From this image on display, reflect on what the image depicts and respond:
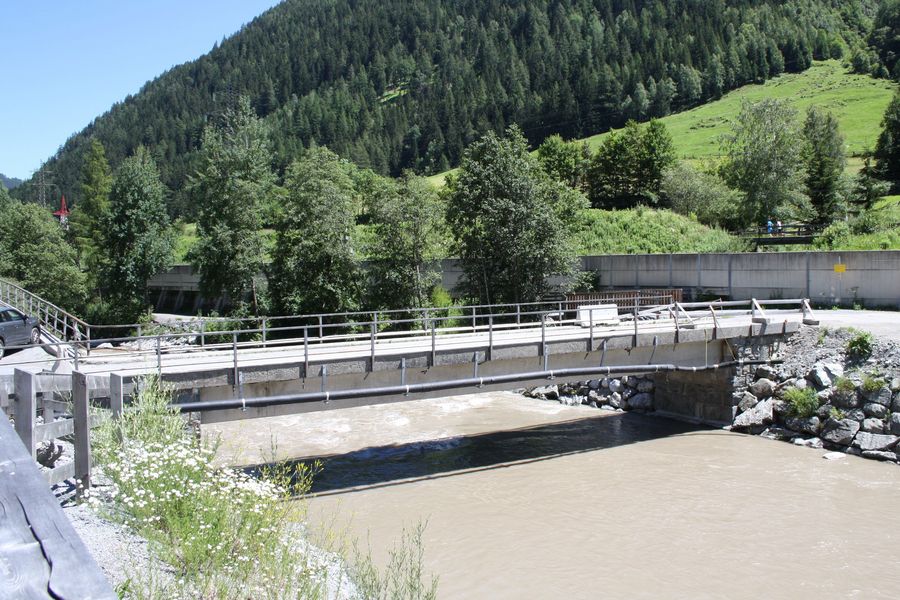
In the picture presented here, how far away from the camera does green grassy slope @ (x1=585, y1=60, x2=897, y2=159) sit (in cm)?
8819

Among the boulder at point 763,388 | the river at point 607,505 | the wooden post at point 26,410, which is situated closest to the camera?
the wooden post at point 26,410

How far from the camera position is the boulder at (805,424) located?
68.7 feet

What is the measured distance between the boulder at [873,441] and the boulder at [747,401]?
143 inches

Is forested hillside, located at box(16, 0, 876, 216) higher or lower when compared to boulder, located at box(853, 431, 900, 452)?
higher

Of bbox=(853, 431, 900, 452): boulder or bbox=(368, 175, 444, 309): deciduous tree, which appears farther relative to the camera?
bbox=(368, 175, 444, 309): deciduous tree

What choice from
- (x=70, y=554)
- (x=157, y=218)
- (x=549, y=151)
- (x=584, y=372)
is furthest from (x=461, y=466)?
(x=549, y=151)

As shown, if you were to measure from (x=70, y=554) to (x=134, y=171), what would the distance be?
53600 mm

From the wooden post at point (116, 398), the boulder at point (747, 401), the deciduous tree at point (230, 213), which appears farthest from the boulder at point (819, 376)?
the deciduous tree at point (230, 213)

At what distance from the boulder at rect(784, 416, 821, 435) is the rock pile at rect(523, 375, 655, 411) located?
5.33 m

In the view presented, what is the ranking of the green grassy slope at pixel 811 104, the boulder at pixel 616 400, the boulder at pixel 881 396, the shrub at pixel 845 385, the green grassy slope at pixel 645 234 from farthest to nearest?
the green grassy slope at pixel 811 104 < the green grassy slope at pixel 645 234 < the boulder at pixel 616 400 < the shrub at pixel 845 385 < the boulder at pixel 881 396

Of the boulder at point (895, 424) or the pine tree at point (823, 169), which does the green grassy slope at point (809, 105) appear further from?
the boulder at point (895, 424)

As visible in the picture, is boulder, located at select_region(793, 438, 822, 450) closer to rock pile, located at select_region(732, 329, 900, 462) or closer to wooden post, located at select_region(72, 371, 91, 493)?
rock pile, located at select_region(732, 329, 900, 462)

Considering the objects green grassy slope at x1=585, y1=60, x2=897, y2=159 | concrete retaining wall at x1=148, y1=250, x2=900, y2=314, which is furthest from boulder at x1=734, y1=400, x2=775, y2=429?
green grassy slope at x1=585, y1=60, x2=897, y2=159

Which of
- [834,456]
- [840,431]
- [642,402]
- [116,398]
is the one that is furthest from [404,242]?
[116,398]
